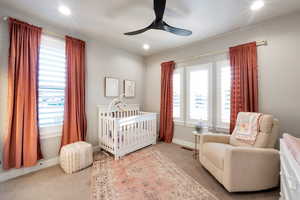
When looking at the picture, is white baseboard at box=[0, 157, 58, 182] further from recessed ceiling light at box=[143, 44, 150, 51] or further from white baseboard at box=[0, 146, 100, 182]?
recessed ceiling light at box=[143, 44, 150, 51]

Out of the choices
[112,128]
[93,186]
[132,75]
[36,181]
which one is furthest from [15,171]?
[132,75]

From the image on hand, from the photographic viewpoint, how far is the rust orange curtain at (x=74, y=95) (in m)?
2.52

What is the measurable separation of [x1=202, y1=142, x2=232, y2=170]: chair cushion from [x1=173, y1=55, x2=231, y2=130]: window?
902 millimetres

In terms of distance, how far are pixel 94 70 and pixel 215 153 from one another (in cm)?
290

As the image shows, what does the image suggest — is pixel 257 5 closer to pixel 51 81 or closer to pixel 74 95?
pixel 74 95

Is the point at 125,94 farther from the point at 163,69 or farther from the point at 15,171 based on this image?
the point at 15,171

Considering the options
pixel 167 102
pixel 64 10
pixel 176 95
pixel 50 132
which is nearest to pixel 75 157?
pixel 50 132

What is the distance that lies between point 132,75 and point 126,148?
210cm

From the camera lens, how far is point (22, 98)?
2020 millimetres

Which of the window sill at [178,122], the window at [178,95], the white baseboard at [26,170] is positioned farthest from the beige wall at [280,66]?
the white baseboard at [26,170]

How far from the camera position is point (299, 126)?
2.05 m

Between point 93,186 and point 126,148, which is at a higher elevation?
point 126,148

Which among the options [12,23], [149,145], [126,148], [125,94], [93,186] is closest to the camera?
[93,186]

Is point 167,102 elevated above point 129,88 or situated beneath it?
situated beneath
